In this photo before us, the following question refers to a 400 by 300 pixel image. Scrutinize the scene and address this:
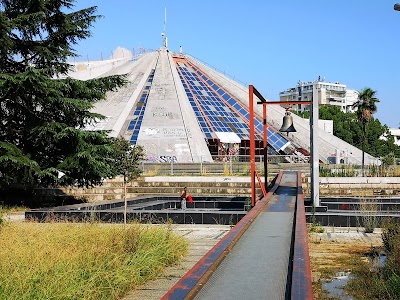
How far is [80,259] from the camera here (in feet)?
20.0

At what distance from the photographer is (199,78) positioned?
5328cm

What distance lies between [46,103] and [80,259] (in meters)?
11.9

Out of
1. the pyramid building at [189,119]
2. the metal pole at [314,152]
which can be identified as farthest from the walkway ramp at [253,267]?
the pyramid building at [189,119]

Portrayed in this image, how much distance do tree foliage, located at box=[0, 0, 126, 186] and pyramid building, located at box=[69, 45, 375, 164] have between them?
13.3m

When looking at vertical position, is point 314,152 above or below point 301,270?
above

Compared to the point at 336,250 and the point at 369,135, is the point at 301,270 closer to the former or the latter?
the point at 336,250

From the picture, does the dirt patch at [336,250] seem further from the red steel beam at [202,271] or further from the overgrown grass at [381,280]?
the red steel beam at [202,271]

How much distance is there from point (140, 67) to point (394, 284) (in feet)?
163

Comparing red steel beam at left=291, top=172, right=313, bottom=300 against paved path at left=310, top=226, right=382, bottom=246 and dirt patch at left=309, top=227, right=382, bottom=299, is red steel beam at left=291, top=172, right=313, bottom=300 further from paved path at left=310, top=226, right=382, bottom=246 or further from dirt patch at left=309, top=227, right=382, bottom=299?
paved path at left=310, top=226, right=382, bottom=246

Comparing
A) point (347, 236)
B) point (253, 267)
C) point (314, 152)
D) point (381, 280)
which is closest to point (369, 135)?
point (314, 152)

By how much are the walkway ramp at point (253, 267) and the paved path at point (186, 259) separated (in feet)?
2.75

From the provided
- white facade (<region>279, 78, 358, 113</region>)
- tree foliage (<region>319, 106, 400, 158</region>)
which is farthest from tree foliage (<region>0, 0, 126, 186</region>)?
white facade (<region>279, 78, 358, 113</region>)

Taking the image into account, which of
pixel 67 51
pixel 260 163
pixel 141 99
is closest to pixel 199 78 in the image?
pixel 141 99

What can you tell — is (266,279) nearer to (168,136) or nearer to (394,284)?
(394,284)
